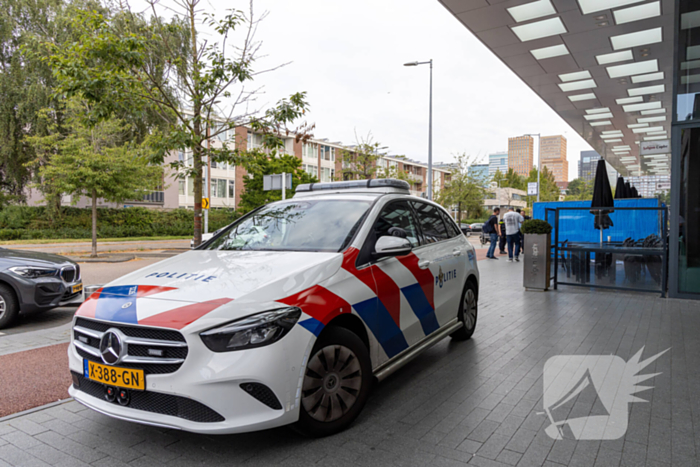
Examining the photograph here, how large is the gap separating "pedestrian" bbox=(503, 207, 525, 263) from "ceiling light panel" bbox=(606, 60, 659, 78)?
18.5ft

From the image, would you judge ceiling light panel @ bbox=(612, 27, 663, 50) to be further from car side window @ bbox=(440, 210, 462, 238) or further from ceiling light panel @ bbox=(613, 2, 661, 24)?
car side window @ bbox=(440, 210, 462, 238)

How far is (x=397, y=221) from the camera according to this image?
14.1 ft

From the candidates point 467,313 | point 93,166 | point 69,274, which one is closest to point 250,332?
point 467,313

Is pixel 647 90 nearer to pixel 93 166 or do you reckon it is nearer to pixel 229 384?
pixel 229 384

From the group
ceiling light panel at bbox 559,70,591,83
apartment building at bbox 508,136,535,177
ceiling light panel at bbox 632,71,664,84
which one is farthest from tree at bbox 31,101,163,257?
apartment building at bbox 508,136,535,177

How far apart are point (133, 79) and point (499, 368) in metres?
6.92

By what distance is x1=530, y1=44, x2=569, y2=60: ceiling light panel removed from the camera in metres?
10.8

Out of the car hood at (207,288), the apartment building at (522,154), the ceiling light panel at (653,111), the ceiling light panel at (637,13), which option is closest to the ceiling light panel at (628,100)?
the ceiling light panel at (653,111)

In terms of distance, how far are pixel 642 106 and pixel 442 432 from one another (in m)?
16.5

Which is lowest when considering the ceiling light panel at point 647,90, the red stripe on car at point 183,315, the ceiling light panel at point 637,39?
the red stripe on car at point 183,315

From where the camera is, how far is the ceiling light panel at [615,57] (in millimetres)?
11078

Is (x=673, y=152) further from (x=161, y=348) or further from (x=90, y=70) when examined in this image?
(x=90, y=70)

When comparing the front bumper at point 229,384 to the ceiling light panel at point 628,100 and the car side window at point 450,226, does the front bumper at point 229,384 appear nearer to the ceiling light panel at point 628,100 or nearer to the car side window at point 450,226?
Result: the car side window at point 450,226

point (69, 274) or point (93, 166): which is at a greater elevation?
point (93, 166)
